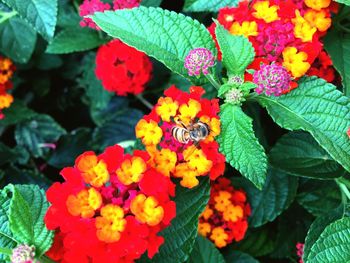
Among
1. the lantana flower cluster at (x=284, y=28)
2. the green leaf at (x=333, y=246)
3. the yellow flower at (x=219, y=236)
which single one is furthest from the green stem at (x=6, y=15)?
the green leaf at (x=333, y=246)

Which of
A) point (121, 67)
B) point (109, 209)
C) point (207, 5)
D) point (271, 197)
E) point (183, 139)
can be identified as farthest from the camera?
point (121, 67)

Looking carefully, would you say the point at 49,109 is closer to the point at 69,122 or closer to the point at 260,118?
the point at 69,122

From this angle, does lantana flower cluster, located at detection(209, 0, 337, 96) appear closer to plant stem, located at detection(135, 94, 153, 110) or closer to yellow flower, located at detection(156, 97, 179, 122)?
yellow flower, located at detection(156, 97, 179, 122)

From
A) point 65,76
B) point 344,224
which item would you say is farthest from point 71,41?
point 344,224

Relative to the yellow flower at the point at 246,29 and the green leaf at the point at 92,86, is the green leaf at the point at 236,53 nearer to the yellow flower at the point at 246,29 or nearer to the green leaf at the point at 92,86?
the yellow flower at the point at 246,29

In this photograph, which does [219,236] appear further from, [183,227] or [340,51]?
[340,51]

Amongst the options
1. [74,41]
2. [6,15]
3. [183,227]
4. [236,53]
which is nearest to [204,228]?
[183,227]

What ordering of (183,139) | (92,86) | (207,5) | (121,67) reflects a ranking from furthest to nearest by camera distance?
(92,86)
(121,67)
(207,5)
(183,139)

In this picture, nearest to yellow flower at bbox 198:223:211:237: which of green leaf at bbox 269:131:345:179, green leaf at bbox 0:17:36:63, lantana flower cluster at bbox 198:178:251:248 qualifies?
lantana flower cluster at bbox 198:178:251:248
